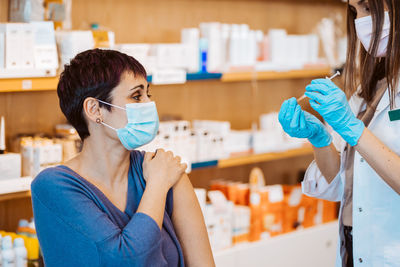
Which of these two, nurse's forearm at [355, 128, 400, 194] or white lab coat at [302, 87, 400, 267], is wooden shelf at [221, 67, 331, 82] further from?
nurse's forearm at [355, 128, 400, 194]

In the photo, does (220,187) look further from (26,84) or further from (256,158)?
(26,84)

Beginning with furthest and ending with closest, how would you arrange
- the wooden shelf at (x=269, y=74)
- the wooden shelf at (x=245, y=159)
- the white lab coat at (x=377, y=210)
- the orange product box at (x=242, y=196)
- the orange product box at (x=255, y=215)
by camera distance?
1. the orange product box at (x=242, y=196)
2. the orange product box at (x=255, y=215)
3. the wooden shelf at (x=269, y=74)
4. the wooden shelf at (x=245, y=159)
5. the white lab coat at (x=377, y=210)

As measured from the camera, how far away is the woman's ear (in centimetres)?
176

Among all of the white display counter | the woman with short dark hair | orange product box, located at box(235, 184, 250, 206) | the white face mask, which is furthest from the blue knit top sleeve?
orange product box, located at box(235, 184, 250, 206)

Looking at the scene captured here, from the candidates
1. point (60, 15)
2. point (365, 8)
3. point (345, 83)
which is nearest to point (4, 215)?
point (60, 15)

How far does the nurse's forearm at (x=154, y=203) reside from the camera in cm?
166

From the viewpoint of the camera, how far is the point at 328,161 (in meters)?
2.21

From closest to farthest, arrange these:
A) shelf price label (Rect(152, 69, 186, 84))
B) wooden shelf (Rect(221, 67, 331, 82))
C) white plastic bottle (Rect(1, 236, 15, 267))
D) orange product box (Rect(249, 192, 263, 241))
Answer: white plastic bottle (Rect(1, 236, 15, 267)) → shelf price label (Rect(152, 69, 186, 84)) → wooden shelf (Rect(221, 67, 331, 82)) → orange product box (Rect(249, 192, 263, 241))

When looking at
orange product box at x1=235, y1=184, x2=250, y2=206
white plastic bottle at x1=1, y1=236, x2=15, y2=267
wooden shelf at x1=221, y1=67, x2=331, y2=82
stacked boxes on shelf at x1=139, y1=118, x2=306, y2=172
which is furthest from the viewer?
orange product box at x1=235, y1=184, x2=250, y2=206

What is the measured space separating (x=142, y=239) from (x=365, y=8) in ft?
3.71

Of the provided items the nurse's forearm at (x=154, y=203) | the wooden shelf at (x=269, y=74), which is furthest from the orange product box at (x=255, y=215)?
the nurse's forearm at (x=154, y=203)

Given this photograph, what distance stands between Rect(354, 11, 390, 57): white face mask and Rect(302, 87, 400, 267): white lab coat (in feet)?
0.57

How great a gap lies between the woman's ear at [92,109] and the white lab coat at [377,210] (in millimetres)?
→ 956

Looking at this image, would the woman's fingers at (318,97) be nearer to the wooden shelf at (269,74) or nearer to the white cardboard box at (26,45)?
the white cardboard box at (26,45)
